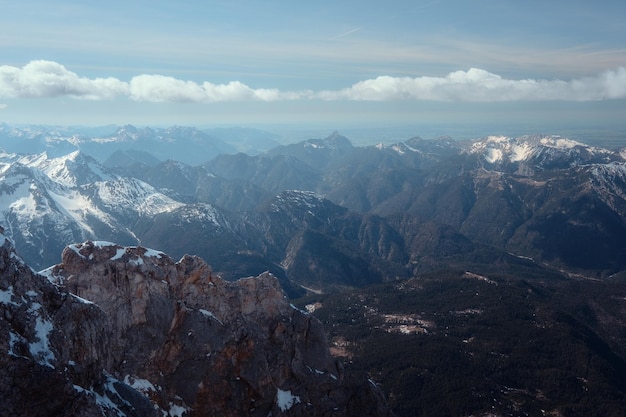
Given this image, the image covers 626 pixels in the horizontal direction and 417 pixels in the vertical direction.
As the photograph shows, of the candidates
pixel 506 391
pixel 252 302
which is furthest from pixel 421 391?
pixel 252 302

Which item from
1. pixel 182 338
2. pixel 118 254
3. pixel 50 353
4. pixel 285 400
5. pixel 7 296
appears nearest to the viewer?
pixel 50 353

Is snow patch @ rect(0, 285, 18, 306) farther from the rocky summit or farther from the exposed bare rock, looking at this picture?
the rocky summit

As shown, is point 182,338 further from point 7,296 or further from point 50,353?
point 7,296

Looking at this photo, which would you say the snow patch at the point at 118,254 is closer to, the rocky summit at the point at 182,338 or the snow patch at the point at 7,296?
the rocky summit at the point at 182,338

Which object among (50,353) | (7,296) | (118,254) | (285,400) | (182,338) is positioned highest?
(7,296)

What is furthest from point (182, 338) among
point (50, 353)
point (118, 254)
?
point (50, 353)

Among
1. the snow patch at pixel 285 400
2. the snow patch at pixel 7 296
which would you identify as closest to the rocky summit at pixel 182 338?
the snow patch at pixel 285 400

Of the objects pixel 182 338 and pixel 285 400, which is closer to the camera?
pixel 182 338

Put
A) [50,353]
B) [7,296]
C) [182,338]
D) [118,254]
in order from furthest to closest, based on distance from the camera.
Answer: [118,254] < [182,338] < [7,296] < [50,353]
